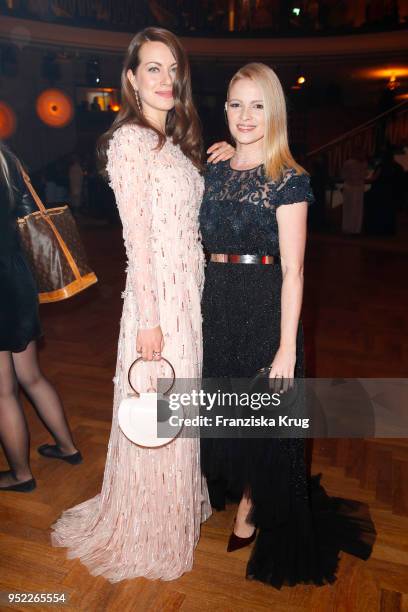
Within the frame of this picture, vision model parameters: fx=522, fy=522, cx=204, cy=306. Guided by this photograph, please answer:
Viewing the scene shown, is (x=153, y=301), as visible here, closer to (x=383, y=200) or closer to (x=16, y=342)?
(x=16, y=342)

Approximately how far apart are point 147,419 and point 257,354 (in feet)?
1.55

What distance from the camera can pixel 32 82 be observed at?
1426 cm

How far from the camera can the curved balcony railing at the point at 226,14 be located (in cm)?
1234

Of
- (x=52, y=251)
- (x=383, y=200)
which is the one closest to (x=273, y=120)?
(x=52, y=251)

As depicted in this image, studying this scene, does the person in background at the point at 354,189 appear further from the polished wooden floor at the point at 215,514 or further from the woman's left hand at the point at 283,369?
the woman's left hand at the point at 283,369

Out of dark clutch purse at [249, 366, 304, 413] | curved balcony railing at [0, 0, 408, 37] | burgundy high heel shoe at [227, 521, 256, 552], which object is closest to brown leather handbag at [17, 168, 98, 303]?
dark clutch purse at [249, 366, 304, 413]

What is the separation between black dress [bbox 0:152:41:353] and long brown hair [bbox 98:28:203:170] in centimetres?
56

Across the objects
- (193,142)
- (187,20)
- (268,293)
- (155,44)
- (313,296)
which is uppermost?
(187,20)

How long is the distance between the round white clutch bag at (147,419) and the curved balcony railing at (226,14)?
12.5 m

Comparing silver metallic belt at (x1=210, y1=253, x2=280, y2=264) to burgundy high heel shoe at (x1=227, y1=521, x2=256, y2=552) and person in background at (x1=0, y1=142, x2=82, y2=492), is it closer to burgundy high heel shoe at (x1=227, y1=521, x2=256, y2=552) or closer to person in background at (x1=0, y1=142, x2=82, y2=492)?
person in background at (x1=0, y1=142, x2=82, y2=492)

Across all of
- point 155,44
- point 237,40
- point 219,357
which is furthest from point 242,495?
point 237,40

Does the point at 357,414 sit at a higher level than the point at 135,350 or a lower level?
lower

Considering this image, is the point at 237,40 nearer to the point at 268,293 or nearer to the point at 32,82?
the point at 32,82

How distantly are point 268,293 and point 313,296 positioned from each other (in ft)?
13.3
